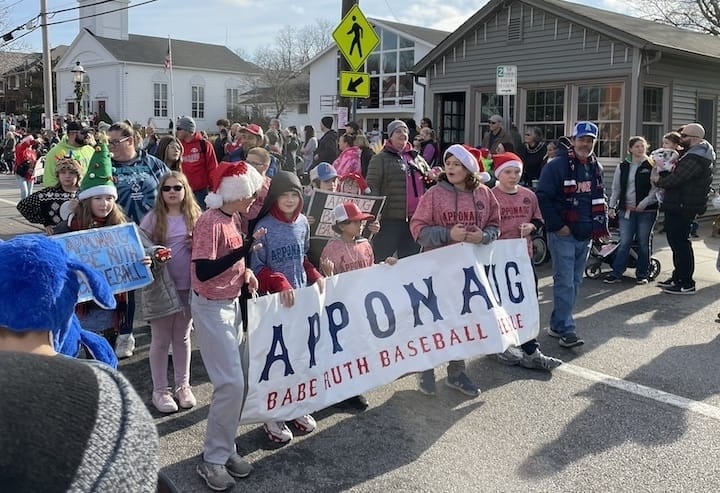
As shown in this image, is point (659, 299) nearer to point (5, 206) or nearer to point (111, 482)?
point (111, 482)

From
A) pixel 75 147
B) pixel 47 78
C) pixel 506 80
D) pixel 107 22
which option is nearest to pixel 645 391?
pixel 75 147

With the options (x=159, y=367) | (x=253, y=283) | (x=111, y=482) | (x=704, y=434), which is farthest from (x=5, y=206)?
(x=111, y=482)

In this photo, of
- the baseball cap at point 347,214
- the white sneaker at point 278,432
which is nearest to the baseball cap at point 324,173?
the baseball cap at point 347,214

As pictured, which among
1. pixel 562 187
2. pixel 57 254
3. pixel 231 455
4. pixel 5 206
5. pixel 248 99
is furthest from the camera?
pixel 248 99

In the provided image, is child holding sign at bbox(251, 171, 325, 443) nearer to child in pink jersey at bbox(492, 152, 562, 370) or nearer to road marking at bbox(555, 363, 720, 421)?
child in pink jersey at bbox(492, 152, 562, 370)

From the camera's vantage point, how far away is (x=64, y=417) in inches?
30.6

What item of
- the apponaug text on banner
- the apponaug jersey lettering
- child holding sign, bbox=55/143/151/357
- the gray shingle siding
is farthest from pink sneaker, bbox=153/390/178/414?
the gray shingle siding

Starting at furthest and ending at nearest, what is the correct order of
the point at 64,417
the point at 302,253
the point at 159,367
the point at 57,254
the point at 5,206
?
the point at 5,206
the point at 159,367
the point at 302,253
the point at 57,254
the point at 64,417

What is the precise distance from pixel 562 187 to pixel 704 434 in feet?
8.26

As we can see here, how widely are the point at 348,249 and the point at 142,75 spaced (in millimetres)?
54716

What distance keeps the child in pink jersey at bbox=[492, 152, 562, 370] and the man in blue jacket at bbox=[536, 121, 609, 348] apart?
0.32m

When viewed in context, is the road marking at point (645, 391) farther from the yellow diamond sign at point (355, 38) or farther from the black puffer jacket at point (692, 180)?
the yellow diamond sign at point (355, 38)

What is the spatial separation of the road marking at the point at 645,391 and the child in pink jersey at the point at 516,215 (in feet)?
0.59

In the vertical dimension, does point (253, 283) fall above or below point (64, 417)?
below
